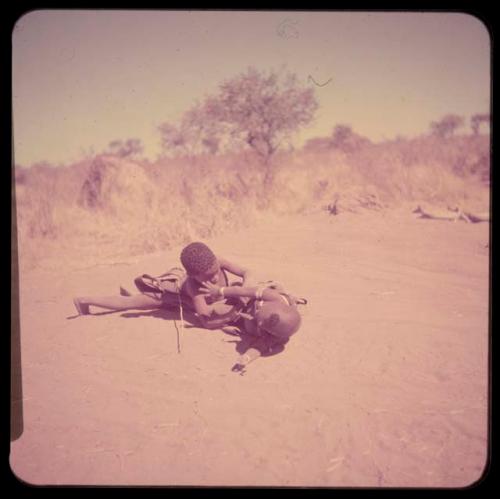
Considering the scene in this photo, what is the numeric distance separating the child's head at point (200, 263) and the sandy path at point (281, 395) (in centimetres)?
51

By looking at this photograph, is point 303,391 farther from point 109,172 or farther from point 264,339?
point 109,172

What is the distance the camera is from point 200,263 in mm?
3629

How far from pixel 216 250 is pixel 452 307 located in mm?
3091

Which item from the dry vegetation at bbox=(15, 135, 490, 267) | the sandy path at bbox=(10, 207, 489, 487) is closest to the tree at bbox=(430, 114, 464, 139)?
the dry vegetation at bbox=(15, 135, 490, 267)

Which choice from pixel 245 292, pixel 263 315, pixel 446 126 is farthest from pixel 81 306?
pixel 446 126

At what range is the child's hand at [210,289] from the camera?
3.65 m

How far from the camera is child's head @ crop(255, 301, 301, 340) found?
3.29 meters

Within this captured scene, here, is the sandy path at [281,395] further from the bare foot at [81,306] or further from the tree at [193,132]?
the tree at [193,132]

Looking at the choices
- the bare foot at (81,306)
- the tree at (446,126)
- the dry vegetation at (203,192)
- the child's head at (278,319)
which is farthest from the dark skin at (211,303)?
the tree at (446,126)

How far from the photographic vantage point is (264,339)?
3.52m

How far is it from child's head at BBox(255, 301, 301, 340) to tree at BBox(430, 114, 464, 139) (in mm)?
10194

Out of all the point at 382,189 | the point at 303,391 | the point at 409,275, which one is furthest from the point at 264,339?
the point at 382,189

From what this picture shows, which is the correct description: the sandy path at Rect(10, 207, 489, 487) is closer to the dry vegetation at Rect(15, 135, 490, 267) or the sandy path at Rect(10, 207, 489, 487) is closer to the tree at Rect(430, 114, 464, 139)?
the dry vegetation at Rect(15, 135, 490, 267)

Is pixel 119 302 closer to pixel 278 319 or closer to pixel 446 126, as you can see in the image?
pixel 278 319
